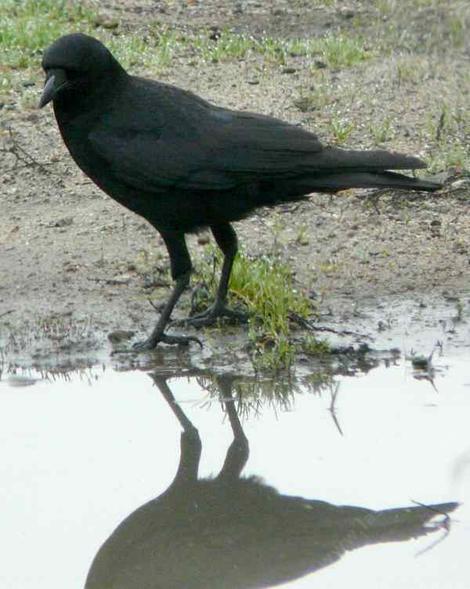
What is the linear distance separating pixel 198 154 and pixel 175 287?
1.91 ft

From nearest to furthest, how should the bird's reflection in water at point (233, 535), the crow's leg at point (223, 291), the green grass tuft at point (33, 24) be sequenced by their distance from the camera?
the bird's reflection in water at point (233, 535) < the crow's leg at point (223, 291) < the green grass tuft at point (33, 24)

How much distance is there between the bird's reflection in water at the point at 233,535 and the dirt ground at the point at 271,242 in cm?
132

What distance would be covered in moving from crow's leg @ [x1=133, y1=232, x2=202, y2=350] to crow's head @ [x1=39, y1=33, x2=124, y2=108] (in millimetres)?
684

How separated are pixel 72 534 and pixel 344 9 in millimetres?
7079

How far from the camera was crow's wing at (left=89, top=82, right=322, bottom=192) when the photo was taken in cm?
561

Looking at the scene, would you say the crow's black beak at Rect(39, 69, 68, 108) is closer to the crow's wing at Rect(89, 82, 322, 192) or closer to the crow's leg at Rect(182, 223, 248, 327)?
the crow's wing at Rect(89, 82, 322, 192)

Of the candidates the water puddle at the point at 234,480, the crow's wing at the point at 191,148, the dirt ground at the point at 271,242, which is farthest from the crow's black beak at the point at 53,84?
the water puddle at the point at 234,480

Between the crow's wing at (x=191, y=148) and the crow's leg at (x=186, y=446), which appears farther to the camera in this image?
the crow's wing at (x=191, y=148)

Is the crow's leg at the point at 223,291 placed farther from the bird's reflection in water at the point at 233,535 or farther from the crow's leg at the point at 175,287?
the bird's reflection in water at the point at 233,535

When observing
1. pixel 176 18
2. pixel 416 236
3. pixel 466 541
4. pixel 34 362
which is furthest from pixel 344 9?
pixel 466 541

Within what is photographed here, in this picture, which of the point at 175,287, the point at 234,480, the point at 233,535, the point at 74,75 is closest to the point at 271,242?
the point at 175,287

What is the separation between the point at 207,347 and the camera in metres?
5.84

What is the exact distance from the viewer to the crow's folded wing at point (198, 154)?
18.4 feet

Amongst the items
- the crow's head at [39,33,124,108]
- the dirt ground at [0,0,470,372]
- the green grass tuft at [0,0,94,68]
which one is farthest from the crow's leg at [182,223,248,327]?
the green grass tuft at [0,0,94,68]
